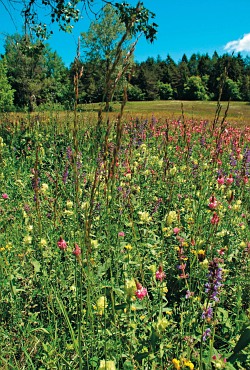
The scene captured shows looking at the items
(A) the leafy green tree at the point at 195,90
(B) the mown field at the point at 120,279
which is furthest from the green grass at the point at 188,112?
(A) the leafy green tree at the point at 195,90

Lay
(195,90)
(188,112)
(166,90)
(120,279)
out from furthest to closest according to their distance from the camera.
Result: 1. (166,90)
2. (195,90)
3. (188,112)
4. (120,279)

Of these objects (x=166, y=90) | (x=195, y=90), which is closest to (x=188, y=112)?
(x=195, y=90)

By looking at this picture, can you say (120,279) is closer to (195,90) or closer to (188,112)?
(188,112)

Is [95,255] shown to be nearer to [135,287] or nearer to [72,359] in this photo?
[72,359]

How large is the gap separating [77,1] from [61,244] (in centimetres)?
666

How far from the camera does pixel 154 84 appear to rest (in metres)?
81.6

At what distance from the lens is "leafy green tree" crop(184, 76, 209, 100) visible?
8525cm

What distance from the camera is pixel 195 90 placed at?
8956cm

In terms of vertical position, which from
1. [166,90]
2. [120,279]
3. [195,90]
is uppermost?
[166,90]

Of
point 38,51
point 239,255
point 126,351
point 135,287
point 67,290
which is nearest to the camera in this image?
point 135,287

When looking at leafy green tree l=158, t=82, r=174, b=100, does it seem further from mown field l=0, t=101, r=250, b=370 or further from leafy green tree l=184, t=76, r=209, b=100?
mown field l=0, t=101, r=250, b=370

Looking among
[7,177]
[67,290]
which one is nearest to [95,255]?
[67,290]

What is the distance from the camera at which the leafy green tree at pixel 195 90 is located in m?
85.2

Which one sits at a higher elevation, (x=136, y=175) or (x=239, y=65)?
(x=239, y=65)
